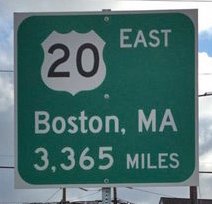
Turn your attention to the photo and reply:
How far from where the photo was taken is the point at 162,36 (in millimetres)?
3816

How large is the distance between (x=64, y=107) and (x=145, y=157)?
468 mm

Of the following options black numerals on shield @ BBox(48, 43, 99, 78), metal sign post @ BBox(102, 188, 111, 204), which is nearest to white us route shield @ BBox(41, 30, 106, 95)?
black numerals on shield @ BBox(48, 43, 99, 78)

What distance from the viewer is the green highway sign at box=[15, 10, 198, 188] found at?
370 centimetres

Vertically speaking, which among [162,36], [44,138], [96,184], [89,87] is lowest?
[96,184]

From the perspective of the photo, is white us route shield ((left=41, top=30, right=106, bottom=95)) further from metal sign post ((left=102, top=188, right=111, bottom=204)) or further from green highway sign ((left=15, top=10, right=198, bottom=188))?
metal sign post ((left=102, top=188, right=111, bottom=204))

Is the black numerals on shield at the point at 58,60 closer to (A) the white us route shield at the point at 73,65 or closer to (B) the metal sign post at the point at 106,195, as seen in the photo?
(A) the white us route shield at the point at 73,65

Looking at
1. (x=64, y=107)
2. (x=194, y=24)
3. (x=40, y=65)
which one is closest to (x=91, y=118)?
(x=64, y=107)

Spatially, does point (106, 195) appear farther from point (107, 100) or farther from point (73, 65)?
point (73, 65)

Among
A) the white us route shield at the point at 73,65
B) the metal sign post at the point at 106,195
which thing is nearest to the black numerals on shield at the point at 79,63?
the white us route shield at the point at 73,65

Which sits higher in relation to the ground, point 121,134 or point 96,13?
point 96,13

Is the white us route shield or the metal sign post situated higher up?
the white us route shield

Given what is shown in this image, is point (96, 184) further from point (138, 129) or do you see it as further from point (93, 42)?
point (93, 42)

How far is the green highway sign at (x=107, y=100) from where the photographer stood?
3703mm

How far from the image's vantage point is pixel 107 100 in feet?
12.3
